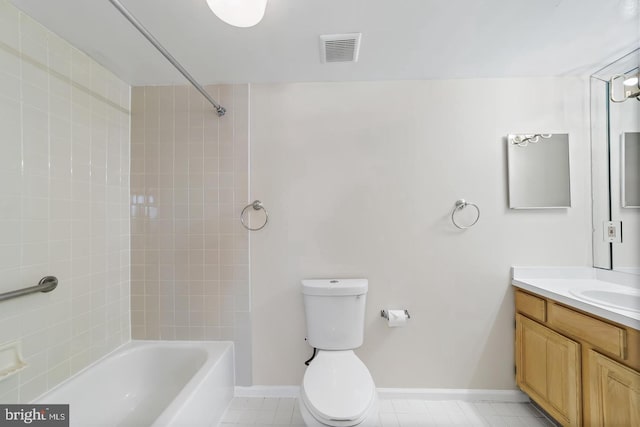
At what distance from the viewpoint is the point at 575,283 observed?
1.67m

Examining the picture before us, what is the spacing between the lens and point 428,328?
1813 mm

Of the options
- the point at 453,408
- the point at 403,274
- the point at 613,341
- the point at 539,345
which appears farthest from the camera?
the point at 403,274

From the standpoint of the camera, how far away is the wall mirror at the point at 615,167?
1562mm

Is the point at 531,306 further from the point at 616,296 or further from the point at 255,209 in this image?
the point at 255,209

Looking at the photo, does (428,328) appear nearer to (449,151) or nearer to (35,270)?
(449,151)

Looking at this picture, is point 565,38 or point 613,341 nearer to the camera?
point 613,341

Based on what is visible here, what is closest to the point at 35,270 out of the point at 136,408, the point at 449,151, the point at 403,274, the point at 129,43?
the point at 136,408

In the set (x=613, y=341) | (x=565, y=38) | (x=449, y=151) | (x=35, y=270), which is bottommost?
(x=613, y=341)

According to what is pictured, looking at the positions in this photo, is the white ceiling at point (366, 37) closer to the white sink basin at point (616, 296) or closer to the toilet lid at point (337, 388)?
the white sink basin at point (616, 296)

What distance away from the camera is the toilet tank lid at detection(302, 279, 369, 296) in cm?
168

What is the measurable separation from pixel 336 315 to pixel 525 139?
5.40 feet

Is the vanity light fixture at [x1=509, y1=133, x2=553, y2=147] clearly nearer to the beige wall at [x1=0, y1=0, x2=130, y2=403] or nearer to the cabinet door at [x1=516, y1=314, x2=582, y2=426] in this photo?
the cabinet door at [x1=516, y1=314, x2=582, y2=426]

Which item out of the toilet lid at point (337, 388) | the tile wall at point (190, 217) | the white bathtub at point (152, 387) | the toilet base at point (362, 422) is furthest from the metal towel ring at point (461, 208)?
the white bathtub at point (152, 387)

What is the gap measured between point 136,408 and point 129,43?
2.08 meters
